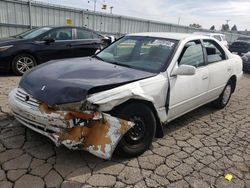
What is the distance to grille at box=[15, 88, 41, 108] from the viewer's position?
9.14 ft

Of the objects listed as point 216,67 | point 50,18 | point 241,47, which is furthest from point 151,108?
point 241,47

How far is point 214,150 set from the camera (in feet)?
11.4

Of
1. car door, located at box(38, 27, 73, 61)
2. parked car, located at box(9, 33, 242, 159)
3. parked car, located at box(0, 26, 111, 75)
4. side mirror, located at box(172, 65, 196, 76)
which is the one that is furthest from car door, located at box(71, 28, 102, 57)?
side mirror, located at box(172, 65, 196, 76)

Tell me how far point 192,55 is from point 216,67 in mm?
845

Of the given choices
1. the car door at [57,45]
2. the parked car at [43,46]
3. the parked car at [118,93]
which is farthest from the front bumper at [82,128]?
the car door at [57,45]

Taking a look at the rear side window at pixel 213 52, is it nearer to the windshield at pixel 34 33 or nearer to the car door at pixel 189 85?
the car door at pixel 189 85

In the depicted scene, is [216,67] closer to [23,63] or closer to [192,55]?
[192,55]

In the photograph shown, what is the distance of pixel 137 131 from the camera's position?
121 inches

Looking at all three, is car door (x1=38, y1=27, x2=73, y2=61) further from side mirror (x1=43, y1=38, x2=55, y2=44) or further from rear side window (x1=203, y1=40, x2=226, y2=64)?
rear side window (x1=203, y1=40, x2=226, y2=64)

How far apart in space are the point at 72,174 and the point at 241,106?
181 inches

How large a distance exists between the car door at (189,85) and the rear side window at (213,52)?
25 centimetres

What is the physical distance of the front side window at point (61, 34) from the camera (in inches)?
279

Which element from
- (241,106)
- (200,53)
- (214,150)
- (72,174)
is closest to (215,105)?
(241,106)

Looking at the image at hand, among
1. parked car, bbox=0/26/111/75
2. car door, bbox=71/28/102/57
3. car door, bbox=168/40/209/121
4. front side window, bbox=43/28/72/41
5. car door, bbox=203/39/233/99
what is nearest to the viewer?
car door, bbox=168/40/209/121
